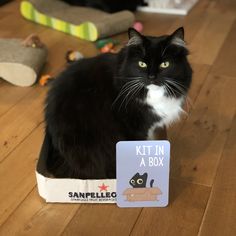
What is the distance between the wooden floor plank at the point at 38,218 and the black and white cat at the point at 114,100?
15cm

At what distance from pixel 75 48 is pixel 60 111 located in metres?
1.32

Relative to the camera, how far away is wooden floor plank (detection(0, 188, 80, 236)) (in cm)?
138

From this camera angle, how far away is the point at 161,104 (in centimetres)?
145

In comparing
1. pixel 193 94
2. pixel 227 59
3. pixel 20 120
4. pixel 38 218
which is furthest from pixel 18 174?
pixel 227 59

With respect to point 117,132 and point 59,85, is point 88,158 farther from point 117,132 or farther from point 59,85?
point 59,85

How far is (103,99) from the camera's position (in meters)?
1.42

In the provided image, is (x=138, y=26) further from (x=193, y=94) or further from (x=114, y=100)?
(x=114, y=100)

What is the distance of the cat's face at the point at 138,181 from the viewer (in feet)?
4.50

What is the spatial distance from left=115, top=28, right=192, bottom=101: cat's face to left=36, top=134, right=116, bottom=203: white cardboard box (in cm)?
34

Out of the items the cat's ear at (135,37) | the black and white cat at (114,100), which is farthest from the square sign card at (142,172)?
the cat's ear at (135,37)

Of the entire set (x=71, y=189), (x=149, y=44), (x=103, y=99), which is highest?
(x=149, y=44)

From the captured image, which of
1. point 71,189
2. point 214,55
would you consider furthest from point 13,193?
point 214,55

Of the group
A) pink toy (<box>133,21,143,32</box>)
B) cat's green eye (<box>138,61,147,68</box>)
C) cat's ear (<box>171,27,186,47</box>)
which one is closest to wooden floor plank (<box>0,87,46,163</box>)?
cat's green eye (<box>138,61,147,68</box>)

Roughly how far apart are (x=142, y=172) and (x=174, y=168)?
1.07 ft
